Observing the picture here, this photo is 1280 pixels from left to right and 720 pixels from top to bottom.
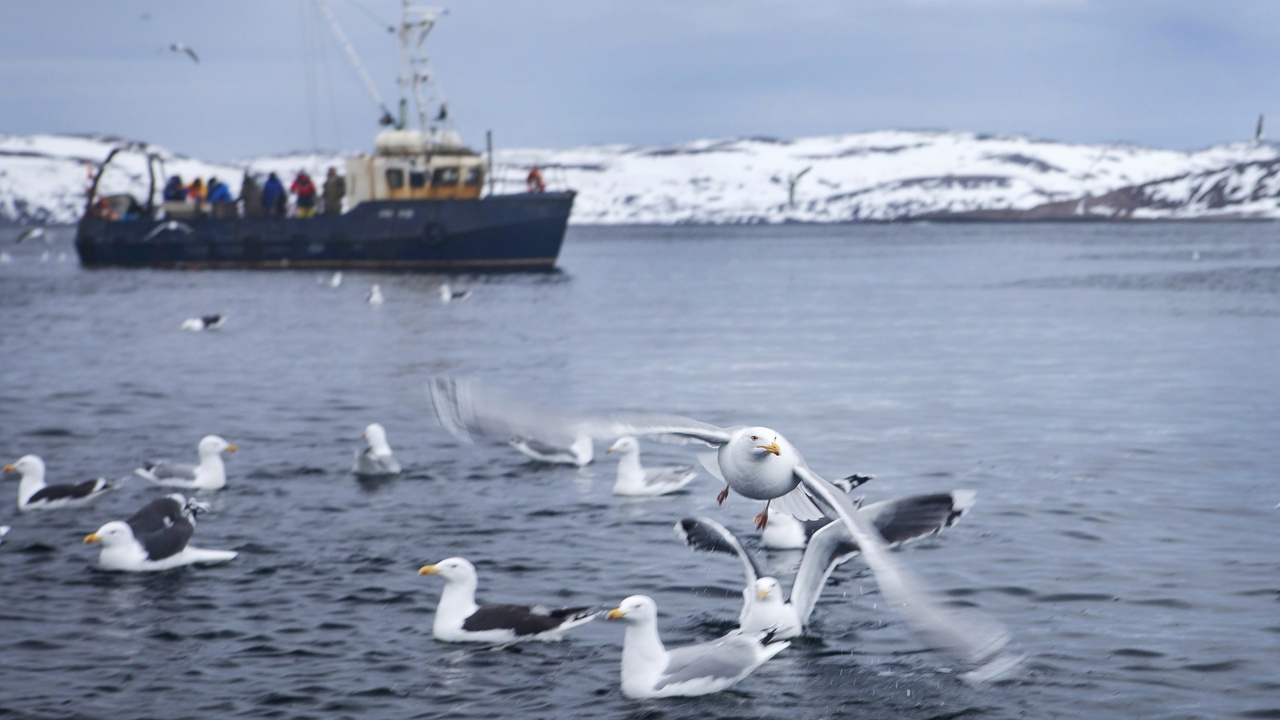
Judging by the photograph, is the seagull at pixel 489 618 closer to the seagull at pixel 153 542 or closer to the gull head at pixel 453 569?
the gull head at pixel 453 569

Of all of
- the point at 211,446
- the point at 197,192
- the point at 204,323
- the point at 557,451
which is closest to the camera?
the point at 211,446

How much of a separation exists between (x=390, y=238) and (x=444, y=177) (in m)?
3.75

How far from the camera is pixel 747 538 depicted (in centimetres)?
1495

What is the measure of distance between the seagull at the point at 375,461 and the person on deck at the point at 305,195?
53.9 m

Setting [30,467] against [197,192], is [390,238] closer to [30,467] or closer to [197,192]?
[197,192]

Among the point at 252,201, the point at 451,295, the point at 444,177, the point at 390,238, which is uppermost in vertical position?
the point at 444,177

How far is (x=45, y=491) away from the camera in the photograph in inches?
635

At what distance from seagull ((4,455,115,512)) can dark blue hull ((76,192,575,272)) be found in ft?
146

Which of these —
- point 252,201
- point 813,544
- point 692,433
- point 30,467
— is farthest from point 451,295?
point 692,433

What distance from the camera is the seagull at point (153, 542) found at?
13414 mm

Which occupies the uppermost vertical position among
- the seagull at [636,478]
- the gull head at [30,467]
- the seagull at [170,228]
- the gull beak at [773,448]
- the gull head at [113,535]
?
the seagull at [170,228]

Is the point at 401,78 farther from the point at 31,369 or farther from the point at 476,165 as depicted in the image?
the point at 31,369

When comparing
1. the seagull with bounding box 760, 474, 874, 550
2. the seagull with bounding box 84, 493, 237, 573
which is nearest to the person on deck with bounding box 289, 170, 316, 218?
the seagull with bounding box 84, 493, 237, 573

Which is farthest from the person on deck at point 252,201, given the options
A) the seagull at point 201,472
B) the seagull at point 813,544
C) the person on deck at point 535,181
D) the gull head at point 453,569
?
the seagull at point 813,544
